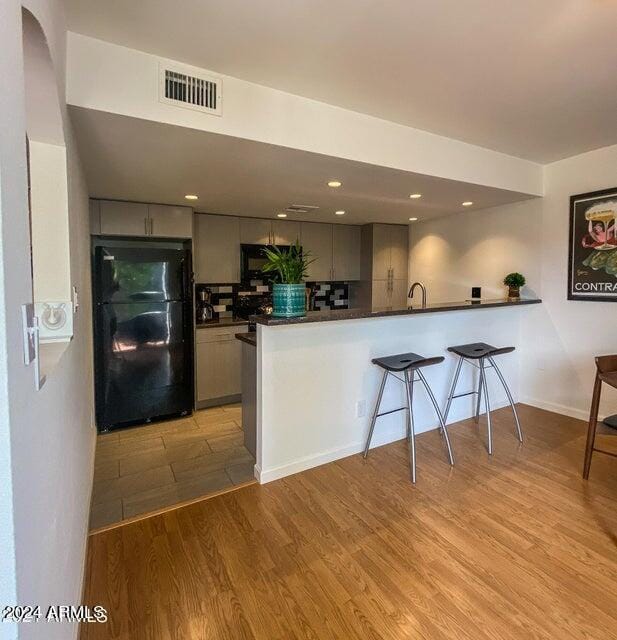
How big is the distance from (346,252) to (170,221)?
7.78 feet

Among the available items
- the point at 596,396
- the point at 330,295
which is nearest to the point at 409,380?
the point at 596,396

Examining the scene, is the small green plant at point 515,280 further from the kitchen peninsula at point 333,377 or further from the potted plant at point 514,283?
the kitchen peninsula at point 333,377

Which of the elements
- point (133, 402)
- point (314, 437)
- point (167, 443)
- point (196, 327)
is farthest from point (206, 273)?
point (314, 437)

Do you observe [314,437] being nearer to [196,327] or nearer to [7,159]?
[196,327]

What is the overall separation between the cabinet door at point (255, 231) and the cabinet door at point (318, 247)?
18.4 inches

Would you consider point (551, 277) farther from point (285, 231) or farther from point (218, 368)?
point (218, 368)

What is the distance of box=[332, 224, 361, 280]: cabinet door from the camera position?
5066 millimetres

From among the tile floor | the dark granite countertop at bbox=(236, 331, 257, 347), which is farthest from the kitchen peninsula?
the tile floor

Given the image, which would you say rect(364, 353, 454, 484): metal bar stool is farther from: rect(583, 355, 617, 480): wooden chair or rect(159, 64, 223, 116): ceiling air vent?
rect(159, 64, 223, 116): ceiling air vent

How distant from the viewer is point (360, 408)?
2.88m

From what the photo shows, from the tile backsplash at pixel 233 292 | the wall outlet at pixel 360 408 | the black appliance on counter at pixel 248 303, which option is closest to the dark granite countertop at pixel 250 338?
the wall outlet at pixel 360 408

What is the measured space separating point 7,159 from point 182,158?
76.1 inches

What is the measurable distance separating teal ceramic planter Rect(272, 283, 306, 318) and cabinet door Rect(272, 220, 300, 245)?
2.29 metres

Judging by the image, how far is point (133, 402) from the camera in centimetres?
352
